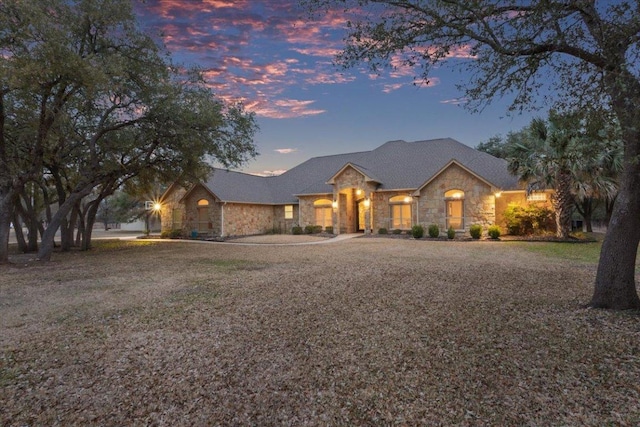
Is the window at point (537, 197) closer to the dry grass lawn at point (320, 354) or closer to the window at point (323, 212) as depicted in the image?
the dry grass lawn at point (320, 354)

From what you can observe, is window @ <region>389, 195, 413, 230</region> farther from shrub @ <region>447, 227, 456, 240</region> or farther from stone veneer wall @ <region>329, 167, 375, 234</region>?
shrub @ <region>447, 227, 456, 240</region>

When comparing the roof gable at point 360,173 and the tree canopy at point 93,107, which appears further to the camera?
the roof gable at point 360,173

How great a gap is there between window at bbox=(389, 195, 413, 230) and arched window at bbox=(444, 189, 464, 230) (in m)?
2.75

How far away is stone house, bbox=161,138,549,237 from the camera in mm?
20672

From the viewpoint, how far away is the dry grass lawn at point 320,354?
11.0ft

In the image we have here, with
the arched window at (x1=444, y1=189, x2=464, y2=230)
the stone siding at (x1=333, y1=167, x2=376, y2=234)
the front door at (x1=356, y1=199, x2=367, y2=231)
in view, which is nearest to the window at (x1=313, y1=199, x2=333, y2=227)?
the stone siding at (x1=333, y1=167, x2=376, y2=234)

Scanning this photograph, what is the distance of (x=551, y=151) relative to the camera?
17.9 meters

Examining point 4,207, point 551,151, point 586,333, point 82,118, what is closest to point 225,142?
point 82,118

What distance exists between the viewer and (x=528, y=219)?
19.3m

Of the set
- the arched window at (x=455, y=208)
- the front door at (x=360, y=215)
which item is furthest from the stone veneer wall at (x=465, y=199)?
the front door at (x=360, y=215)

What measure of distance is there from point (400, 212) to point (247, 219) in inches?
469

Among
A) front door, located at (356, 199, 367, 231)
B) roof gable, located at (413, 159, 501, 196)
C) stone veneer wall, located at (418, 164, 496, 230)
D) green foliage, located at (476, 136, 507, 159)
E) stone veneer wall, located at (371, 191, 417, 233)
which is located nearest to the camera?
roof gable, located at (413, 159, 501, 196)

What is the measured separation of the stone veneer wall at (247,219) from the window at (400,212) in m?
9.66

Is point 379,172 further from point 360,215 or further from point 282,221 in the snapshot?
point 282,221
